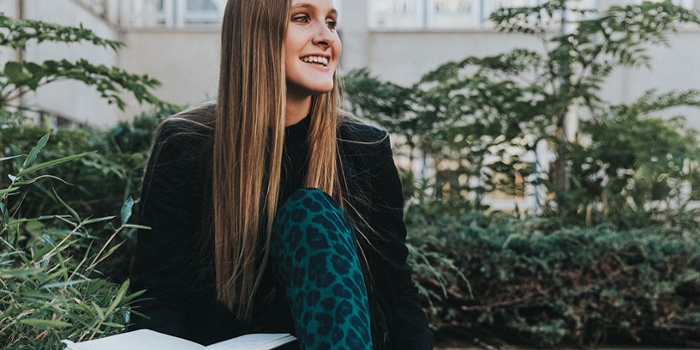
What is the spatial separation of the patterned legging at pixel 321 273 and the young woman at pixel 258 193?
2 cm

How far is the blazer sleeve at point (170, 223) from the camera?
68.0 inches

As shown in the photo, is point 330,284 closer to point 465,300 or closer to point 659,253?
point 465,300

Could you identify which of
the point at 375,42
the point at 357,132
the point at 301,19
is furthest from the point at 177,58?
the point at 301,19

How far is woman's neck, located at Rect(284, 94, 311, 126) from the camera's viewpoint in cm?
195

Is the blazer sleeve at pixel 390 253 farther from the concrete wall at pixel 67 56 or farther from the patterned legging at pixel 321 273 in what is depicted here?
the concrete wall at pixel 67 56

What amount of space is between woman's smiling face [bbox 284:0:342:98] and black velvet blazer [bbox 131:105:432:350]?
174mm

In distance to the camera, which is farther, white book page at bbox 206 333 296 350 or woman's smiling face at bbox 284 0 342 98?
woman's smiling face at bbox 284 0 342 98

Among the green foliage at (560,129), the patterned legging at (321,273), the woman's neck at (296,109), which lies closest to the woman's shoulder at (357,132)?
the woman's neck at (296,109)

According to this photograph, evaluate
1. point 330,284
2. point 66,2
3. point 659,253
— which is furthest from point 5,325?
point 66,2

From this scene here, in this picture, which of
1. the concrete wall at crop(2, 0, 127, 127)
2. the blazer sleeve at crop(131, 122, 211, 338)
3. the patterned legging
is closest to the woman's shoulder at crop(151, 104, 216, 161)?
the blazer sleeve at crop(131, 122, 211, 338)

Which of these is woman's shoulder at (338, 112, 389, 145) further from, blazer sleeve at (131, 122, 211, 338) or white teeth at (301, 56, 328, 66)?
blazer sleeve at (131, 122, 211, 338)

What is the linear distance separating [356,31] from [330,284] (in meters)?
10.3

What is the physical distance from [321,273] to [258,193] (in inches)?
15.8

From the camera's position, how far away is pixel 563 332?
8.72 ft
